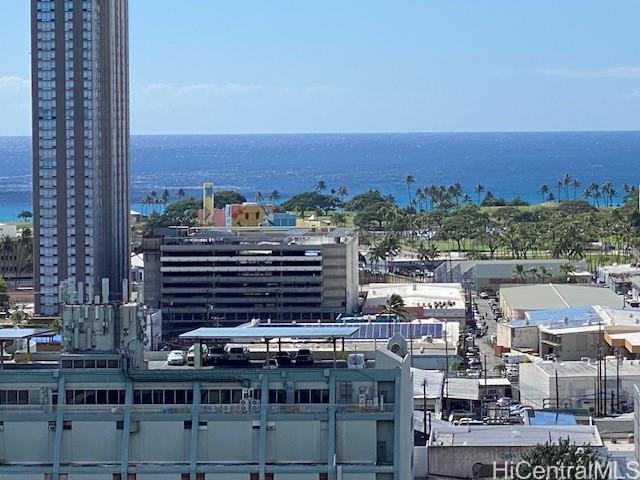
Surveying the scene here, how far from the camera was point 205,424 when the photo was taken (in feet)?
79.2

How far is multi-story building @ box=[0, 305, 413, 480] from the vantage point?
23875mm

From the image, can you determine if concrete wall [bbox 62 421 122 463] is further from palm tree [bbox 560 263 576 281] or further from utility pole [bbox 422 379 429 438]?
palm tree [bbox 560 263 576 281]

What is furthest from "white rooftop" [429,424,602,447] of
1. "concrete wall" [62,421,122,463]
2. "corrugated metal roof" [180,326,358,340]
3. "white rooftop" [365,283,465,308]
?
"white rooftop" [365,283,465,308]

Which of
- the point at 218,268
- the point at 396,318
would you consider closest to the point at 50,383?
the point at 396,318

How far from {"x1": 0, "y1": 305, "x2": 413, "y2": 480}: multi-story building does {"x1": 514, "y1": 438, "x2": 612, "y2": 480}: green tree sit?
23.8 ft

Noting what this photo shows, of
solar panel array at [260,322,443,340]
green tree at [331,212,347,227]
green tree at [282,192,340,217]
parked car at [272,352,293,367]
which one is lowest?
solar panel array at [260,322,443,340]

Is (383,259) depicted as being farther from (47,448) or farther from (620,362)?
(47,448)

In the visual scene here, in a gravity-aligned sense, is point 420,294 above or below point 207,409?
below

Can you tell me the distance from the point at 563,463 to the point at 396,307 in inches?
1658

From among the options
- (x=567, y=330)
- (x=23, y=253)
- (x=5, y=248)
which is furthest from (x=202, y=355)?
(x=5, y=248)

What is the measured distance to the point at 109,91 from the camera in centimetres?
8200

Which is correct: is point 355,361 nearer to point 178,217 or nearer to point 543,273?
point 543,273

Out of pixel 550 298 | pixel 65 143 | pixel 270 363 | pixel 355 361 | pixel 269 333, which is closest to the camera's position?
pixel 355 361

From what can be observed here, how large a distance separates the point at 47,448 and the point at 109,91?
194 feet
